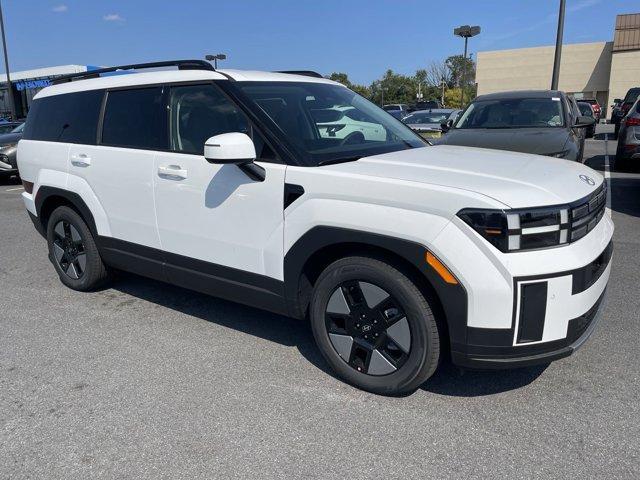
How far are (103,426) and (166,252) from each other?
1.35m

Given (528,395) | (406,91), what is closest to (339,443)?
(528,395)

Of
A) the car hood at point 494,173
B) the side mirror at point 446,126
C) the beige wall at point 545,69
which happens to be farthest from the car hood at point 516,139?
the beige wall at point 545,69

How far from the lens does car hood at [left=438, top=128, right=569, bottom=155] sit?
6419 mm

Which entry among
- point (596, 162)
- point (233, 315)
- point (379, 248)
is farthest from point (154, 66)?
point (596, 162)

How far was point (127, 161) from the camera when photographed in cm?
395

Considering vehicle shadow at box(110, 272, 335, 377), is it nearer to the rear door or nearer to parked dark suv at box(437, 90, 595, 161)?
the rear door

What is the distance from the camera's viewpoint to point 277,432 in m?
2.73

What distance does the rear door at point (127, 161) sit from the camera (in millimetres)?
3850

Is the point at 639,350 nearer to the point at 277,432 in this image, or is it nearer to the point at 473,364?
the point at 473,364

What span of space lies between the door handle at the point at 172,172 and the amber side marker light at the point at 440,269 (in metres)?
1.79

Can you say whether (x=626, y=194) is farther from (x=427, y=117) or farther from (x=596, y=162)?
(x=427, y=117)

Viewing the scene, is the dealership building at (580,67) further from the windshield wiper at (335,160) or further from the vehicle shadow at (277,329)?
the windshield wiper at (335,160)

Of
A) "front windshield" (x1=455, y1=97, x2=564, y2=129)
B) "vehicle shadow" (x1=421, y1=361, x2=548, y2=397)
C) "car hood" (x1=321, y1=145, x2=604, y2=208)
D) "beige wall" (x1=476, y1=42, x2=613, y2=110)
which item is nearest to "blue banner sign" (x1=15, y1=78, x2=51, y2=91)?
"front windshield" (x1=455, y1=97, x2=564, y2=129)

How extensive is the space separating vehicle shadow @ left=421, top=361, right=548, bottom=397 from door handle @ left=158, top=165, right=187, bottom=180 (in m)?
2.04
